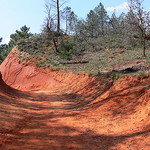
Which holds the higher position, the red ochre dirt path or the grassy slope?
the grassy slope

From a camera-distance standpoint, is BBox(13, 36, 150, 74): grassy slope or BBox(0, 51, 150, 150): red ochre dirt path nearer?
BBox(0, 51, 150, 150): red ochre dirt path

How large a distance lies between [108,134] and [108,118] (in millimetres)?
1312

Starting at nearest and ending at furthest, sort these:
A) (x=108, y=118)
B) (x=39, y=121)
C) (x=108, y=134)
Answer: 1. (x=108, y=134)
2. (x=39, y=121)
3. (x=108, y=118)

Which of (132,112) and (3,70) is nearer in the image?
(132,112)

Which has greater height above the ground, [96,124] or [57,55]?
[57,55]

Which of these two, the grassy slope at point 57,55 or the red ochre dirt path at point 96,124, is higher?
the grassy slope at point 57,55

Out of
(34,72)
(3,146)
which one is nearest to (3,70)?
(34,72)

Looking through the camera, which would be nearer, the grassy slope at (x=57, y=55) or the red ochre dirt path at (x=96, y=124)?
the red ochre dirt path at (x=96, y=124)

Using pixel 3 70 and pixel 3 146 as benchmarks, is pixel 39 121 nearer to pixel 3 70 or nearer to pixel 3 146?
pixel 3 146

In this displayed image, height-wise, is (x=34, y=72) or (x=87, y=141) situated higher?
(x=34, y=72)

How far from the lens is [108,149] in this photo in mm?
3355

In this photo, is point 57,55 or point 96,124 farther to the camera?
point 57,55

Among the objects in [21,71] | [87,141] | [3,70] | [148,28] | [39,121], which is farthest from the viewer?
[3,70]

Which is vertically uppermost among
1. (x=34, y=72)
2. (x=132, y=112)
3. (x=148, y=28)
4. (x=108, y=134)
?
(x=148, y=28)
